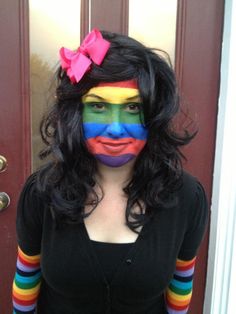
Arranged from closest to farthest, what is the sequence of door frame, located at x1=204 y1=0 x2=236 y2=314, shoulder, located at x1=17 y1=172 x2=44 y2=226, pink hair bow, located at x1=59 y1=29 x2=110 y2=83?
pink hair bow, located at x1=59 y1=29 x2=110 y2=83, shoulder, located at x1=17 y1=172 x2=44 y2=226, door frame, located at x1=204 y1=0 x2=236 y2=314

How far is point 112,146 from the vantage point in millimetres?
690

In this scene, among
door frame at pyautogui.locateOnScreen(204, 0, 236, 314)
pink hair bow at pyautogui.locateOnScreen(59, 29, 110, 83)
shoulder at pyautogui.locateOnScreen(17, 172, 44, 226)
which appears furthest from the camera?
door frame at pyautogui.locateOnScreen(204, 0, 236, 314)

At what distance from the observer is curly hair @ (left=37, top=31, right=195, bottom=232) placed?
671 millimetres

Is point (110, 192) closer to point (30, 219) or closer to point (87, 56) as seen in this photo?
point (30, 219)

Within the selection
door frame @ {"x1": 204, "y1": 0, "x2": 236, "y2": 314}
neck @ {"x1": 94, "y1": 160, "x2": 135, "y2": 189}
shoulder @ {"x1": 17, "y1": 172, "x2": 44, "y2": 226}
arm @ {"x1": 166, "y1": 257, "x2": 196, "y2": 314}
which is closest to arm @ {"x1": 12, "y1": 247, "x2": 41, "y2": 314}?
shoulder @ {"x1": 17, "y1": 172, "x2": 44, "y2": 226}

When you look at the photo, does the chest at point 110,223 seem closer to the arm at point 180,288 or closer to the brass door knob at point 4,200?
the arm at point 180,288

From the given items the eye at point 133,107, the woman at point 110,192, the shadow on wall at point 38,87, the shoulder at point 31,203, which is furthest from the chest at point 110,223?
the shadow on wall at point 38,87

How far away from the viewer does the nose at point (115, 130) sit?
2.21 ft

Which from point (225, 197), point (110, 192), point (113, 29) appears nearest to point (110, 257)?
point (110, 192)

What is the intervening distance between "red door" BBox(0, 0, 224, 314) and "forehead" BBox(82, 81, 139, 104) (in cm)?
60

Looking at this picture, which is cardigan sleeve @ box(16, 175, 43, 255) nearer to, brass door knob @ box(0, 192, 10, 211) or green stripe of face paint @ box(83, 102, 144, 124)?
green stripe of face paint @ box(83, 102, 144, 124)

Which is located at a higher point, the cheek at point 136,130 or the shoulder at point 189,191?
the cheek at point 136,130

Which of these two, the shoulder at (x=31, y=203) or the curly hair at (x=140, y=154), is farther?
the shoulder at (x=31, y=203)

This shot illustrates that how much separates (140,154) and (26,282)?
1.53ft
